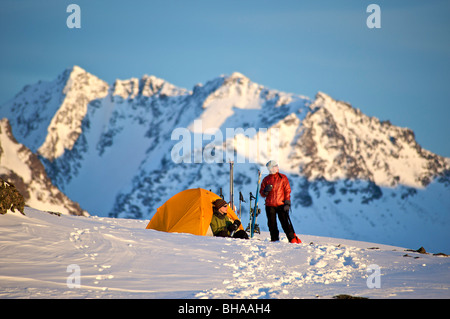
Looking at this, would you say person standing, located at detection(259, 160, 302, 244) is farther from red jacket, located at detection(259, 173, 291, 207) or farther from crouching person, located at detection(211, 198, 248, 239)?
crouching person, located at detection(211, 198, 248, 239)

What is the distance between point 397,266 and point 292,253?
2.21 metres

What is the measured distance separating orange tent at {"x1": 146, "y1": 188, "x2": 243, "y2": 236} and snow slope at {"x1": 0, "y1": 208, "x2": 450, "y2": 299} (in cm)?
192

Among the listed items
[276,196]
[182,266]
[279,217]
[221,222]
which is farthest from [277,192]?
[182,266]

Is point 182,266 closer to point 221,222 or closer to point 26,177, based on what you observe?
point 221,222

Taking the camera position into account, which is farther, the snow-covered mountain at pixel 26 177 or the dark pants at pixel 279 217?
the snow-covered mountain at pixel 26 177

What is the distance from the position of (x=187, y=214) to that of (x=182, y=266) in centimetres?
566

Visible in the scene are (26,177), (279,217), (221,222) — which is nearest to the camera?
(279,217)

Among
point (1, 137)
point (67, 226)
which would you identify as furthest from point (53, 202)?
point (67, 226)

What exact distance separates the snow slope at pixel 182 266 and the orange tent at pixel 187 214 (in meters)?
1.92

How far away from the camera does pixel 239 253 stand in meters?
12.7

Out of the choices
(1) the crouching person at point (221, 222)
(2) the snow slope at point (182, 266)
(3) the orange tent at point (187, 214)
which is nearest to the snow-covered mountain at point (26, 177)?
(3) the orange tent at point (187, 214)

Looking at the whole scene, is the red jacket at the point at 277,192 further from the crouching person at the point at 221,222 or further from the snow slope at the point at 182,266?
the crouching person at the point at 221,222

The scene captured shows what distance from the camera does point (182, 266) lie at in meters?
11.2

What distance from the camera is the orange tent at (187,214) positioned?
1661 centimetres
